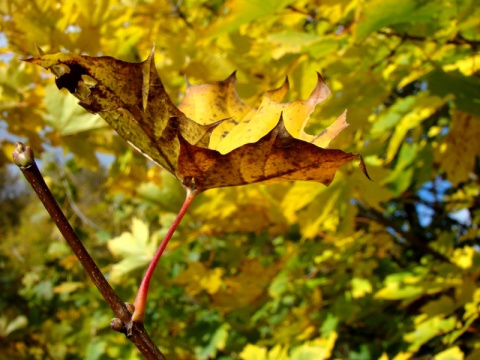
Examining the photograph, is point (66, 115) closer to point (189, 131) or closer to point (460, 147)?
→ point (189, 131)

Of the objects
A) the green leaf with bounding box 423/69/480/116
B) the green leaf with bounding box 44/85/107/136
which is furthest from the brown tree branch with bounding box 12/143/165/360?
the green leaf with bounding box 44/85/107/136

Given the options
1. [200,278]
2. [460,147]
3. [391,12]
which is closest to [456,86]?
[391,12]

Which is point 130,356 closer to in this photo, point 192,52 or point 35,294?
point 192,52

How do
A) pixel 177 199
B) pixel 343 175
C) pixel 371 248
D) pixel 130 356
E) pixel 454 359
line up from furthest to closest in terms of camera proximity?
1. pixel 371 248
2. pixel 130 356
3. pixel 177 199
4. pixel 343 175
5. pixel 454 359

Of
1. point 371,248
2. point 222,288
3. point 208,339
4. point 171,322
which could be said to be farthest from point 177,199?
point 171,322

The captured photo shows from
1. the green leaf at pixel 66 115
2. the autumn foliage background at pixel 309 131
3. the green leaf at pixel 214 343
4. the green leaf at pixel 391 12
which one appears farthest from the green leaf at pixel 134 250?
the green leaf at pixel 391 12

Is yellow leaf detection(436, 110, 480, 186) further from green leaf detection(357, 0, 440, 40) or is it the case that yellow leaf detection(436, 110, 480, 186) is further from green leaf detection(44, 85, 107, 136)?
green leaf detection(44, 85, 107, 136)
